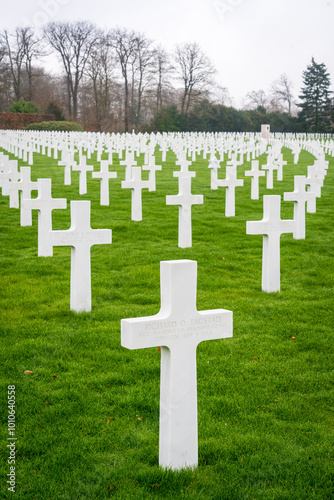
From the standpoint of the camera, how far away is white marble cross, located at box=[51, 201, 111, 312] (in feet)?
18.5

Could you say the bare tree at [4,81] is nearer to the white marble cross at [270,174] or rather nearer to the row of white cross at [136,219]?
the white marble cross at [270,174]

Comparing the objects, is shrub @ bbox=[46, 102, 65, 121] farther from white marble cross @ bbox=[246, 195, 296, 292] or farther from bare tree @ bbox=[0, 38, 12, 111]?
white marble cross @ bbox=[246, 195, 296, 292]

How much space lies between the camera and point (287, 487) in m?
2.99

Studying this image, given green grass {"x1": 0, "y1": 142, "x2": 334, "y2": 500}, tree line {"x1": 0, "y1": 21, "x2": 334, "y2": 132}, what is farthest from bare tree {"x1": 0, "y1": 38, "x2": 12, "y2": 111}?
green grass {"x1": 0, "y1": 142, "x2": 334, "y2": 500}

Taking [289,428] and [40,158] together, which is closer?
[289,428]

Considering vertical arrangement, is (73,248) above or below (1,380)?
above

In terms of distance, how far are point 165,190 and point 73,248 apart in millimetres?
9824

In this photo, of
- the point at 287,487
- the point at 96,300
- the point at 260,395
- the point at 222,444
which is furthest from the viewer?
the point at 96,300

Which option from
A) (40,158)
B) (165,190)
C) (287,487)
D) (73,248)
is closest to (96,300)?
(73,248)

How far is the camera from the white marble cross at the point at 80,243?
5648mm

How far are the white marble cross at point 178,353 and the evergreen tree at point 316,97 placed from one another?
2572 inches

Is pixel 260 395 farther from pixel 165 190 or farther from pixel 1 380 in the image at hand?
pixel 165 190

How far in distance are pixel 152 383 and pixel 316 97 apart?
66269 mm

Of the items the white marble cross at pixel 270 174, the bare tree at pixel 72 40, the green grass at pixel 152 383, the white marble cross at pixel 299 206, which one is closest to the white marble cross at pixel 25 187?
the green grass at pixel 152 383
